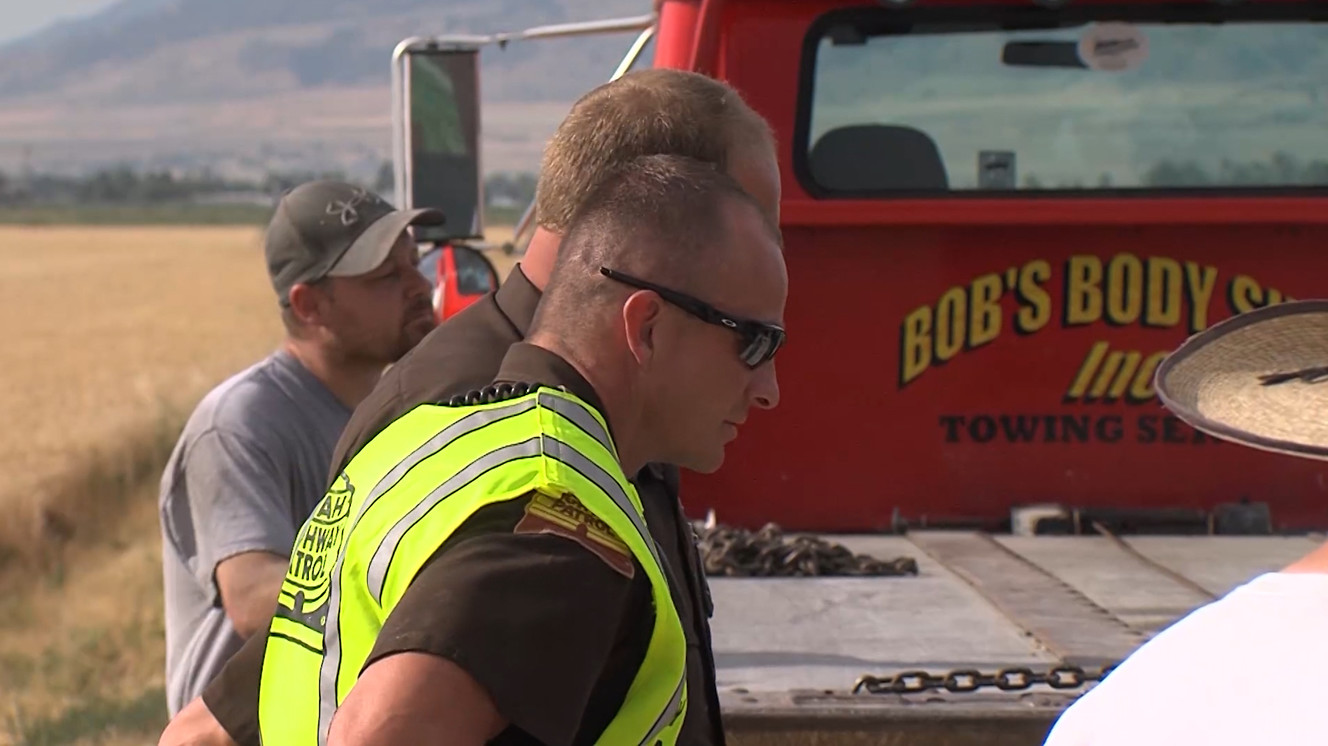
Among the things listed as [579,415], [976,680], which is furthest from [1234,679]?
[976,680]

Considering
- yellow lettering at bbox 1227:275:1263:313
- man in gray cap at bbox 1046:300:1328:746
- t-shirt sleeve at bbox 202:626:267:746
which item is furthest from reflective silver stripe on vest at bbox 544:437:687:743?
yellow lettering at bbox 1227:275:1263:313

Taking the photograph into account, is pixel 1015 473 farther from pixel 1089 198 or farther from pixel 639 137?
pixel 639 137

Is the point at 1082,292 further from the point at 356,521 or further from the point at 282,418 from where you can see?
the point at 356,521

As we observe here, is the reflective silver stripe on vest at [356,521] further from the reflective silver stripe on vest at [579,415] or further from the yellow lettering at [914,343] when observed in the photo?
the yellow lettering at [914,343]

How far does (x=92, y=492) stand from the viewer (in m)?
17.7

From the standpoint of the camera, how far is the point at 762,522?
18.1 ft

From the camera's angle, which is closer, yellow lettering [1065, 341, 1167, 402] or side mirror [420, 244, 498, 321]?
yellow lettering [1065, 341, 1167, 402]

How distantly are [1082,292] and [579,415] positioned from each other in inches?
143

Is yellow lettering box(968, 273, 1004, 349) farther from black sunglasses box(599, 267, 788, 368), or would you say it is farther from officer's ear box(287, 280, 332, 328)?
black sunglasses box(599, 267, 788, 368)

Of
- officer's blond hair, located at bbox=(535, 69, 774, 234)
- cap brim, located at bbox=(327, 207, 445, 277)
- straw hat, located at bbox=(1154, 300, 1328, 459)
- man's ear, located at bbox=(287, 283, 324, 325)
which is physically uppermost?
officer's blond hair, located at bbox=(535, 69, 774, 234)

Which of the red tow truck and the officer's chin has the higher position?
the officer's chin

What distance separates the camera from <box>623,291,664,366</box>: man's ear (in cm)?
219

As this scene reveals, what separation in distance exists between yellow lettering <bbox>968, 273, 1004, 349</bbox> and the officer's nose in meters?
3.21

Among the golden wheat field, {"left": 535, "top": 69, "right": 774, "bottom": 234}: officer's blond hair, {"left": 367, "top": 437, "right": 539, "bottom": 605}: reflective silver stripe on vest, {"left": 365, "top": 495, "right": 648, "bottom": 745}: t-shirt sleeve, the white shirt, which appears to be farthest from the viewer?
the golden wheat field
